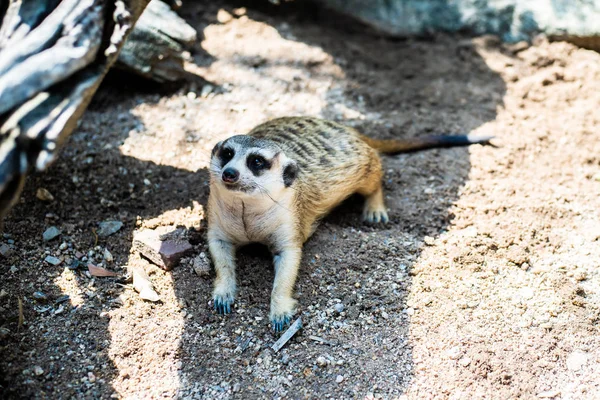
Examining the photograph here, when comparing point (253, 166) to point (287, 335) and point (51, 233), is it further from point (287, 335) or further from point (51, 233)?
point (51, 233)

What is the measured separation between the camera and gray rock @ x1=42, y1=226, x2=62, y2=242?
2982 millimetres

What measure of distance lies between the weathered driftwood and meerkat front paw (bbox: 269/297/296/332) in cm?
116

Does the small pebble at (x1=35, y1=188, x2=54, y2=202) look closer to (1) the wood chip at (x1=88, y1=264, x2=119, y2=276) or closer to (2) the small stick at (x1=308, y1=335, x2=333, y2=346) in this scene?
(1) the wood chip at (x1=88, y1=264, x2=119, y2=276)

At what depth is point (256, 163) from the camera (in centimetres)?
272

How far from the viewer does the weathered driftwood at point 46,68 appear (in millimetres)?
1922

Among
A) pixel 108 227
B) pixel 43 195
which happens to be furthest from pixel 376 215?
pixel 43 195

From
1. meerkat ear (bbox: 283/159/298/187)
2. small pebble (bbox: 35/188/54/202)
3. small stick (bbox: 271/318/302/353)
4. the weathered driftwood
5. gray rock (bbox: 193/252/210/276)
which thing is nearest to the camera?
the weathered driftwood

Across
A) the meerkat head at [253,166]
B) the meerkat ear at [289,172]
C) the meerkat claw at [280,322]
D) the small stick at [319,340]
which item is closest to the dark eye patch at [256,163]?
the meerkat head at [253,166]

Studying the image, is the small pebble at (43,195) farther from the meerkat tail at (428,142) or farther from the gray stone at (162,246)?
the meerkat tail at (428,142)

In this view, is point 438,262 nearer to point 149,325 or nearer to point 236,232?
point 236,232

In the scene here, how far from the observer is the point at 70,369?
2.38m

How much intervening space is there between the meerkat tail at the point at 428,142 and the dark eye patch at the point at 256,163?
4.02 ft

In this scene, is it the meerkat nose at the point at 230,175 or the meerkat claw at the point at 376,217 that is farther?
the meerkat claw at the point at 376,217

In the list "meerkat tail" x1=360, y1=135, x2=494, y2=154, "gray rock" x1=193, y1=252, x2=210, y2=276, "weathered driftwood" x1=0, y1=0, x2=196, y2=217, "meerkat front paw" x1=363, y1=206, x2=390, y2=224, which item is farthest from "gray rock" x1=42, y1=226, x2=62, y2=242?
"meerkat tail" x1=360, y1=135, x2=494, y2=154
